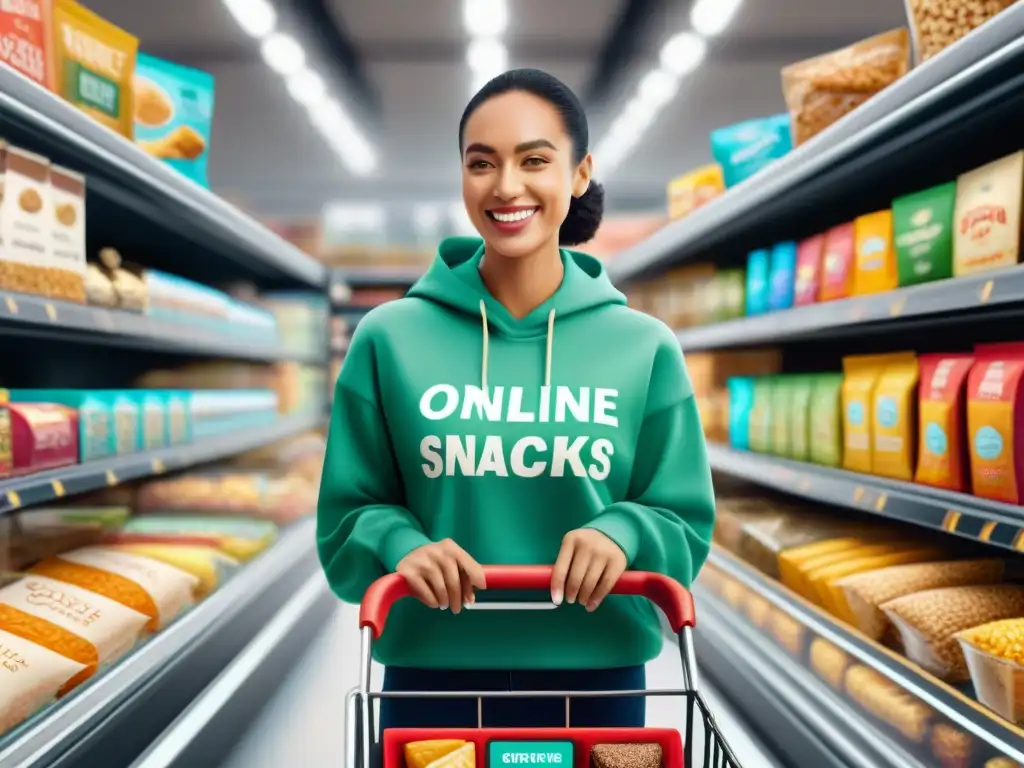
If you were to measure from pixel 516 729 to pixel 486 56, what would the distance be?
559 centimetres

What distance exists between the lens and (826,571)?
2354mm

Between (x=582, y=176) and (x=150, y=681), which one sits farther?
(x=150, y=681)

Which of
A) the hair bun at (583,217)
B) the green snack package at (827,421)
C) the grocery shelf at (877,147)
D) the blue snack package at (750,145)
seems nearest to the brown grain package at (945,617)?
the green snack package at (827,421)

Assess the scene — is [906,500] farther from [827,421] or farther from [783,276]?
[783,276]

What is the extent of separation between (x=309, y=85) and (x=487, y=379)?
5.48m

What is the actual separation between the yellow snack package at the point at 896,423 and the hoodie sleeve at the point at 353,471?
145 centimetres

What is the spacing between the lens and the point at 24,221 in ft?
6.13

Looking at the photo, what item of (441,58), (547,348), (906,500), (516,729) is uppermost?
(441,58)

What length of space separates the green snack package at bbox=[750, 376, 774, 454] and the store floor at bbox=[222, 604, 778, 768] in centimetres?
90

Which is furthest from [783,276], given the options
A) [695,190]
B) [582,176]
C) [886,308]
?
[582,176]

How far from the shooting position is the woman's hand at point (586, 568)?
100 cm

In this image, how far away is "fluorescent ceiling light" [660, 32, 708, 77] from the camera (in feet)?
17.6

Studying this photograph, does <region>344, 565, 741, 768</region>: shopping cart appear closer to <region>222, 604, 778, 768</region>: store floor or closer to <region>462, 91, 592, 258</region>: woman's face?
<region>462, 91, 592, 258</region>: woman's face

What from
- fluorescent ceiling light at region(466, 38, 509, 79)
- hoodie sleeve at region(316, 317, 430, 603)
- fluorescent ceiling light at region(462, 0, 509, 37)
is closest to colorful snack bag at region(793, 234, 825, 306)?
hoodie sleeve at region(316, 317, 430, 603)
